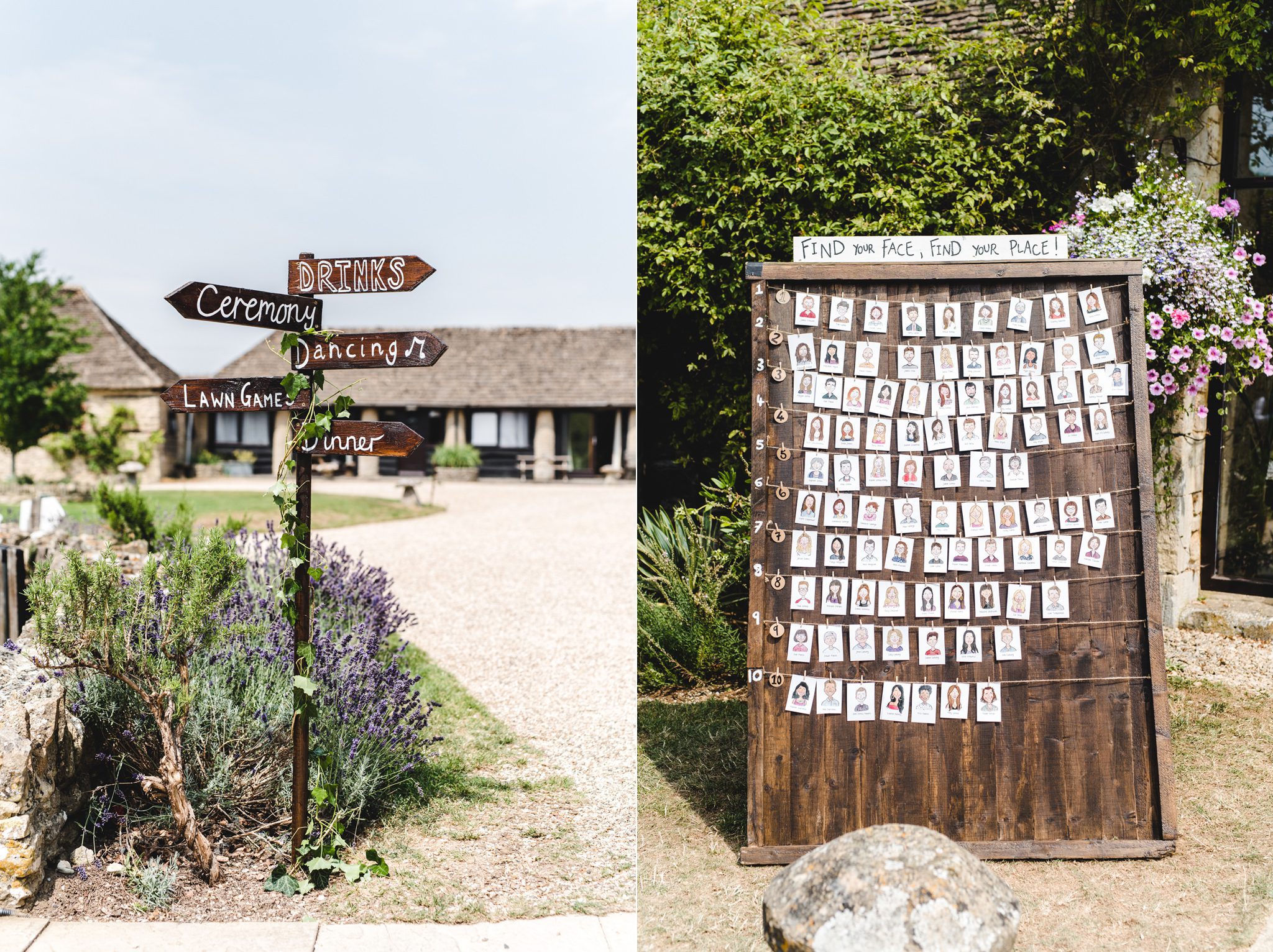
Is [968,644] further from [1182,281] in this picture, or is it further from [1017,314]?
[1182,281]

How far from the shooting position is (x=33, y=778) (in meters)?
3.39

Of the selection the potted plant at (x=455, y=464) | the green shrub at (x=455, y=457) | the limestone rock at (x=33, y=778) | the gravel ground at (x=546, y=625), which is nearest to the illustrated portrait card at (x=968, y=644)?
the gravel ground at (x=546, y=625)

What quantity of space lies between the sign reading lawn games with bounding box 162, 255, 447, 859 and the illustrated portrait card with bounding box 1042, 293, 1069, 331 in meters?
2.32

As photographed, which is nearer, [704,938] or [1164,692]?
[704,938]

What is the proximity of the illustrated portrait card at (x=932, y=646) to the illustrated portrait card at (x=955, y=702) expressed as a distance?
11 centimetres

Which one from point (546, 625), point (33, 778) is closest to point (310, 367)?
point (33, 778)

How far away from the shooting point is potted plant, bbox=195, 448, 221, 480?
28.1 metres

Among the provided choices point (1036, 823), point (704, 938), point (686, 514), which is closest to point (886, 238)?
point (1036, 823)

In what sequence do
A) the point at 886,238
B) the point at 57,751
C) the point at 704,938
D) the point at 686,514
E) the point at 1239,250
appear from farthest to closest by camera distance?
1. the point at 686,514
2. the point at 1239,250
3. the point at 886,238
4. the point at 57,751
5. the point at 704,938

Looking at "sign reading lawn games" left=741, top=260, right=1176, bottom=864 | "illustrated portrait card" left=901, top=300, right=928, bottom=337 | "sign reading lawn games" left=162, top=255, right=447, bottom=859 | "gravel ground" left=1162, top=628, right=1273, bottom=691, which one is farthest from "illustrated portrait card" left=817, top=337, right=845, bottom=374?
"gravel ground" left=1162, top=628, right=1273, bottom=691

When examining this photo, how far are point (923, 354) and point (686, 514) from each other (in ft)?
10.4

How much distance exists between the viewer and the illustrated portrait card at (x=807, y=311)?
3.77m

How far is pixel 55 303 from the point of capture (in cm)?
2498

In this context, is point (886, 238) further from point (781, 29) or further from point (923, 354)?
point (781, 29)
